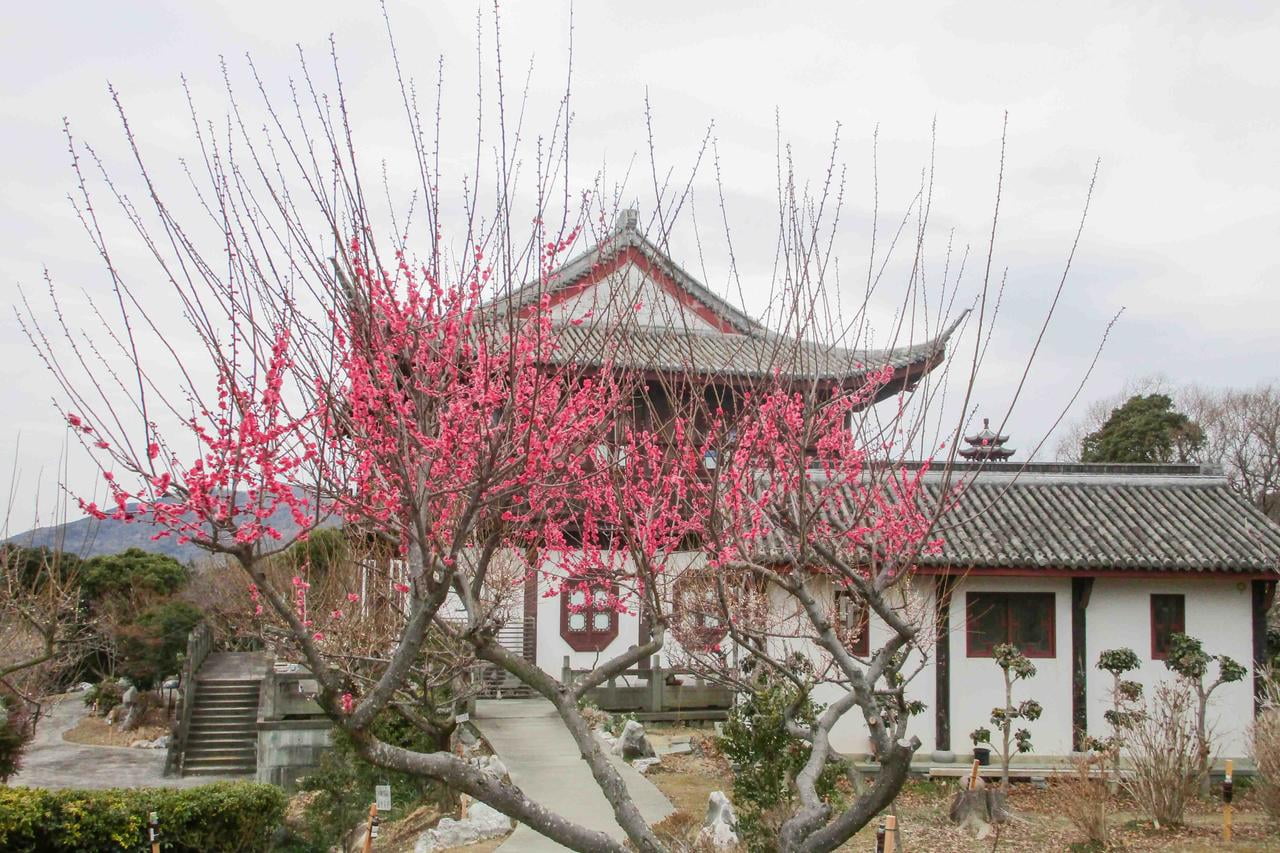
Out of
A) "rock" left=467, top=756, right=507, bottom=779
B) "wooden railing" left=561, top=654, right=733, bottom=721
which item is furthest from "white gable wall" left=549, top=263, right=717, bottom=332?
"wooden railing" left=561, top=654, right=733, bottom=721

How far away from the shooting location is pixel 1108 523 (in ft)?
52.1

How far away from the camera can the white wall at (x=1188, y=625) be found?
14859mm

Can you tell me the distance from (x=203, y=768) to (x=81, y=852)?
345 inches

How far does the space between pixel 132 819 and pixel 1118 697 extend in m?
11.7

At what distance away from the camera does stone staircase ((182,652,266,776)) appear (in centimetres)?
1889

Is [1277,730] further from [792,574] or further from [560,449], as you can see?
[560,449]

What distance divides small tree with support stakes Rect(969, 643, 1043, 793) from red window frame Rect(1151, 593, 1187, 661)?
2148 millimetres

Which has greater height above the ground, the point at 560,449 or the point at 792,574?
the point at 560,449

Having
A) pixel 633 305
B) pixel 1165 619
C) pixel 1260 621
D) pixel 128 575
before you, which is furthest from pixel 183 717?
pixel 633 305

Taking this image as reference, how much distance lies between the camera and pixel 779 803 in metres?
8.56

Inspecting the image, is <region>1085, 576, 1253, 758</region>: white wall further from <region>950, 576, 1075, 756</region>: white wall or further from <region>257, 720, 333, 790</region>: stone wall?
<region>257, 720, 333, 790</region>: stone wall

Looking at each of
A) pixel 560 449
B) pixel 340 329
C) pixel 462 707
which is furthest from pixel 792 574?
pixel 462 707

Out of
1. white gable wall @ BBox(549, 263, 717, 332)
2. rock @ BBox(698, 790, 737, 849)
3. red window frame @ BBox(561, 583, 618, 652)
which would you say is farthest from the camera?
red window frame @ BBox(561, 583, 618, 652)

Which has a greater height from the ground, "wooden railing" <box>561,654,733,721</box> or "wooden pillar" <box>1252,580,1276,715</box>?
"wooden pillar" <box>1252,580,1276,715</box>
